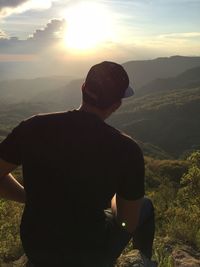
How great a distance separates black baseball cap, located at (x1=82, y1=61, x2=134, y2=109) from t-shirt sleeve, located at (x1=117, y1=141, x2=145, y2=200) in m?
0.54

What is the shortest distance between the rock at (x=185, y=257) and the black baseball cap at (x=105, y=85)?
3583 mm

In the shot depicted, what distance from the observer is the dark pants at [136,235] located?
4523 mm

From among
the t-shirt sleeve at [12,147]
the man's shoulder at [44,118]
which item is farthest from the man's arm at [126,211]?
the t-shirt sleeve at [12,147]

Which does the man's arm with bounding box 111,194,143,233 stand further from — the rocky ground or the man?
the rocky ground

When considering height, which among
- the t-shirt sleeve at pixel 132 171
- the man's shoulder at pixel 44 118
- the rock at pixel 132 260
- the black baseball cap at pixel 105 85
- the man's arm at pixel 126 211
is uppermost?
the black baseball cap at pixel 105 85

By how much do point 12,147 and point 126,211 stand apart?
4.45 ft

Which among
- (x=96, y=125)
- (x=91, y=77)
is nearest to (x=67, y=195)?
(x=96, y=125)

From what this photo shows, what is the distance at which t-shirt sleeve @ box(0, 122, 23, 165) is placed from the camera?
4245mm

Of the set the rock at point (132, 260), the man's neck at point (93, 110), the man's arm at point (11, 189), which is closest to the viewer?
the man's neck at point (93, 110)

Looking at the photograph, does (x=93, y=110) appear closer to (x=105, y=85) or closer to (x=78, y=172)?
(x=105, y=85)

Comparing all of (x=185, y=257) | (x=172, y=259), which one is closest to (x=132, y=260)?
(x=172, y=259)

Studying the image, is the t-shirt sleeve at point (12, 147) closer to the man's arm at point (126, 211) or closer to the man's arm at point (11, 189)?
the man's arm at point (11, 189)

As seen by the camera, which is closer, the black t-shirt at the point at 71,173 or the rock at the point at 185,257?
the black t-shirt at the point at 71,173

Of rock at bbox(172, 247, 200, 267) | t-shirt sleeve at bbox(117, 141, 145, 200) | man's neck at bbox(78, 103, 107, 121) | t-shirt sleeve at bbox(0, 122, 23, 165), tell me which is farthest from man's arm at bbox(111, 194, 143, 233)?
rock at bbox(172, 247, 200, 267)
